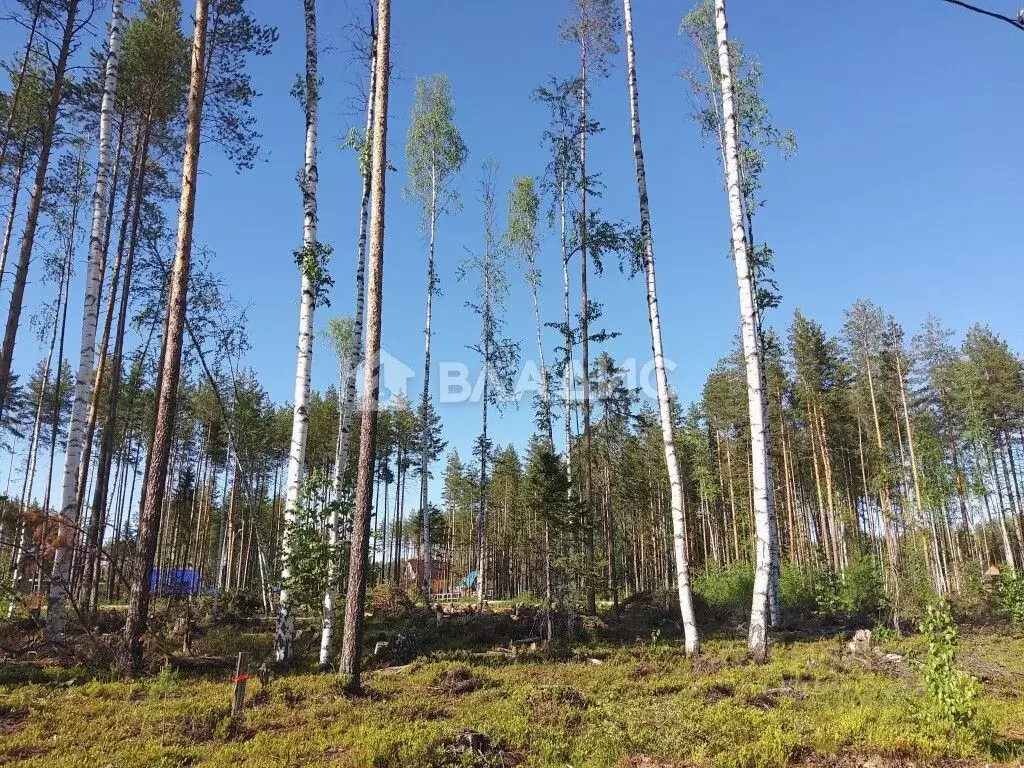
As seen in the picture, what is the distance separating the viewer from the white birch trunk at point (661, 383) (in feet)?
39.1

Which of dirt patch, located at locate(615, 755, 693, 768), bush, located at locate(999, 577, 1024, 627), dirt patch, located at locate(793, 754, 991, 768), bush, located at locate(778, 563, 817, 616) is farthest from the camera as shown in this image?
bush, located at locate(778, 563, 817, 616)

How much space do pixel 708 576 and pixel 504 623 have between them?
12.2 m

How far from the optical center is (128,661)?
30.5ft

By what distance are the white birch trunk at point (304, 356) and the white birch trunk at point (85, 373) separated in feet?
11.4

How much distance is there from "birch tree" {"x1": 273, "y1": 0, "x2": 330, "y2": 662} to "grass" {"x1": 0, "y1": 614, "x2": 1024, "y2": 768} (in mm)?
1400

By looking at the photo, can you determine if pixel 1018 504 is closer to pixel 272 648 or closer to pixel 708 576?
pixel 708 576

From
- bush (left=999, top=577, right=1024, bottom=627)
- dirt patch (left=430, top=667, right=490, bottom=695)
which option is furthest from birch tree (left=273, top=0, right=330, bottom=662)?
bush (left=999, top=577, right=1024, bottom=627)

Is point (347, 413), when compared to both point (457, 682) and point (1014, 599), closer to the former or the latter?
point (457, 682)

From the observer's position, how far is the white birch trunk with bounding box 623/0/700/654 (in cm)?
1192

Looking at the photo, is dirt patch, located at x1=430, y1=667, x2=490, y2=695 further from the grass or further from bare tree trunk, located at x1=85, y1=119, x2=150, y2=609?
bare tree trunk, located at x1=85, y1=119, x2=150, y2=609

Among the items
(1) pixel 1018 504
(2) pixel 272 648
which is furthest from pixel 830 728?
(1) pixel 1018 504

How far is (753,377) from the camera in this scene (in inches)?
448

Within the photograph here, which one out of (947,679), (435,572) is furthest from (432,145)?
(435,572)

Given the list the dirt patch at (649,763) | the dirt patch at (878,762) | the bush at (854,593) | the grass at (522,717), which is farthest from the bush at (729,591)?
the dirt patch at (649,763)
